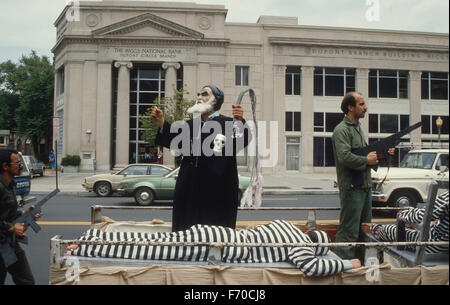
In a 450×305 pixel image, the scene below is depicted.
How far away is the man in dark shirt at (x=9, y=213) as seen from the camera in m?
2.73

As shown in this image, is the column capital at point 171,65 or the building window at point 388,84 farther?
the building window at point 388,84

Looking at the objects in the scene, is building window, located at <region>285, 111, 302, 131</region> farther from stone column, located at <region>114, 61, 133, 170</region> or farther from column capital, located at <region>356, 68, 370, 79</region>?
stone column, located at <region>114, 61, 133, 170</region>

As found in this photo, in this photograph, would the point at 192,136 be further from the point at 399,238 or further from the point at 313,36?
the point at 313,36

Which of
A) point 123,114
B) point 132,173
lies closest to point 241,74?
point 123,114

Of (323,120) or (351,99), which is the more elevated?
(323,120)

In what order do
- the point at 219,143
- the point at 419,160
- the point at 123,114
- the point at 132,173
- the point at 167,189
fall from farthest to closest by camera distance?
the point at 123,114
the point at 132,173
the point at 167,189
the point at 419,160
the point at 219,143

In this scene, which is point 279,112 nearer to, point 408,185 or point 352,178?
point 408,185

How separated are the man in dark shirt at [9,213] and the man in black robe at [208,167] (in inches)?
48.0

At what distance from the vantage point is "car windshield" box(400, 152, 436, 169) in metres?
9.79

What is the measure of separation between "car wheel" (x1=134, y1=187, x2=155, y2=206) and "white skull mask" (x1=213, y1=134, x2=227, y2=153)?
9.28 metres

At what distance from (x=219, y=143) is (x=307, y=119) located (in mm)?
26822

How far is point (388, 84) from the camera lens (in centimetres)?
2977

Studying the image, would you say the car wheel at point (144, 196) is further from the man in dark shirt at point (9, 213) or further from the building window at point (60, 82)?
the building window at point (60, 82)

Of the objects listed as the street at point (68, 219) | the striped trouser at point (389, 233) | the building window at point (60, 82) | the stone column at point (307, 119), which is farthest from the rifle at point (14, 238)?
the building window at point (60, 82)
